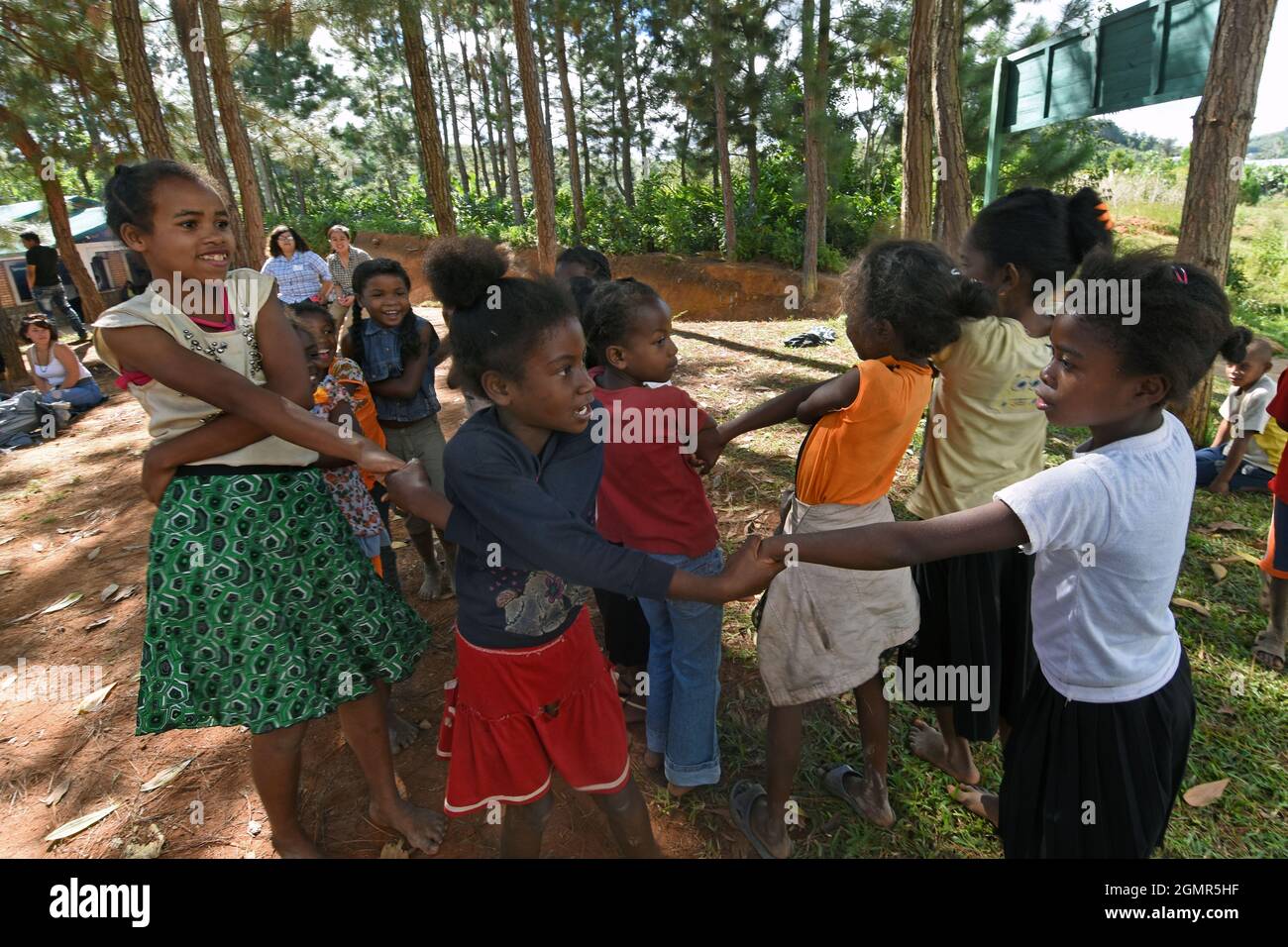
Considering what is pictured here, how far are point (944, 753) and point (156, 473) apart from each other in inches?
100

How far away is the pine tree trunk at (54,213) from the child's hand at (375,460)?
1001 centimetres

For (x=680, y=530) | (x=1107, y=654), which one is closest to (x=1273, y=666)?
(x=1107, y=654)

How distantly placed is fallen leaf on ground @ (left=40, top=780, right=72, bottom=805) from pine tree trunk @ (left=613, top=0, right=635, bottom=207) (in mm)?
19008

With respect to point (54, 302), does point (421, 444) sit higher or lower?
lower

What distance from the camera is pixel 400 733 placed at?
2664 mm

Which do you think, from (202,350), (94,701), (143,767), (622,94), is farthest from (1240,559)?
(622,94)

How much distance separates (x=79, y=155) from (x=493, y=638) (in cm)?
1252

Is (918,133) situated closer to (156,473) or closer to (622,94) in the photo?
(156,473)

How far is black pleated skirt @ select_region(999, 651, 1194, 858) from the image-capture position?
1.48 m

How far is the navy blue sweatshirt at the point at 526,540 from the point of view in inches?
56.1

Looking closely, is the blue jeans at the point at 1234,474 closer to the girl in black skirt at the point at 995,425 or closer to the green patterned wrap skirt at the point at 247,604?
the girl in black skirt at the point at 995,425

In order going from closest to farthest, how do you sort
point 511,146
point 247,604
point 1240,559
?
1. point 247,604
2. point 1240,559
3. point 511,146

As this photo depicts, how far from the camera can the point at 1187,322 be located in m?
1.32

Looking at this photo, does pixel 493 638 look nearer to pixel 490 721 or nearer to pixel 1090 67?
pixel 490 721
